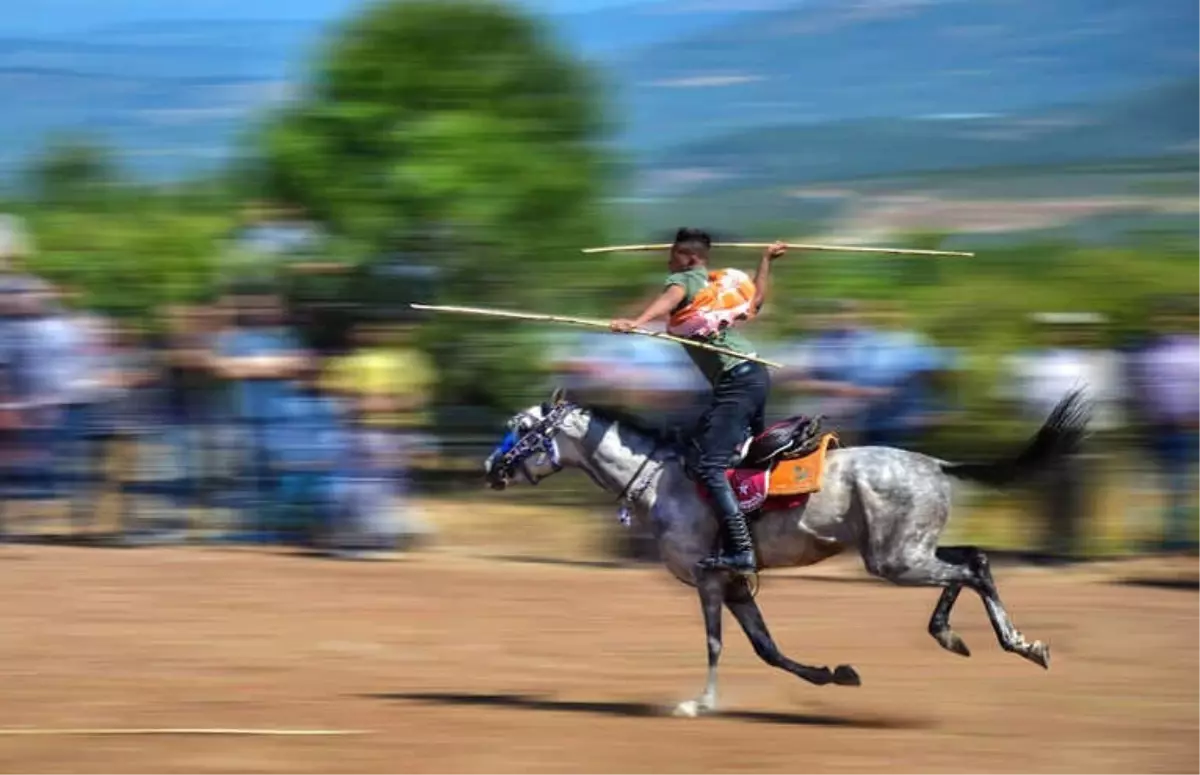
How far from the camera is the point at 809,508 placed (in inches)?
417

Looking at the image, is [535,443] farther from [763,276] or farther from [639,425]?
[763,276]

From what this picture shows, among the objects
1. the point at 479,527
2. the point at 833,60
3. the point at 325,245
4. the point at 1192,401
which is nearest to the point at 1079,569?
the point at 1192,401

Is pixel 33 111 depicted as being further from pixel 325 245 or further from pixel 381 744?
pixel 381 744

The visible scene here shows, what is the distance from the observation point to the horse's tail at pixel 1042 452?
1063cm

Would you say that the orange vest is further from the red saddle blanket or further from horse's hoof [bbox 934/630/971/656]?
horse's hoof [bbox 934/630/971/656]

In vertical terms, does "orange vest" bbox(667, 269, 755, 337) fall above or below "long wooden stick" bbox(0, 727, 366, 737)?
above

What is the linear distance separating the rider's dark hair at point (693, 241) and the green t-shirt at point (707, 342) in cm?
10

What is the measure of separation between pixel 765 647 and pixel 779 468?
35.9 inches

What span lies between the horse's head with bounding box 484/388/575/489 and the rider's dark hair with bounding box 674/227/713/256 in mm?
1151

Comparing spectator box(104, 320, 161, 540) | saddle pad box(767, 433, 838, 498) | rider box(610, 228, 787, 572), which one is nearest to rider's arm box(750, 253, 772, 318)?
rider box(610, 228, 787, 572)

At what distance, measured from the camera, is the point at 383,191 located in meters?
19.1

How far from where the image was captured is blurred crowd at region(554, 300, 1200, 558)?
49.4ft

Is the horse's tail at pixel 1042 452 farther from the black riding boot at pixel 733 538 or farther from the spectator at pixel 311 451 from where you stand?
the spectator at pixel 311 451

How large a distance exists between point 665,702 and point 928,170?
66.1m
